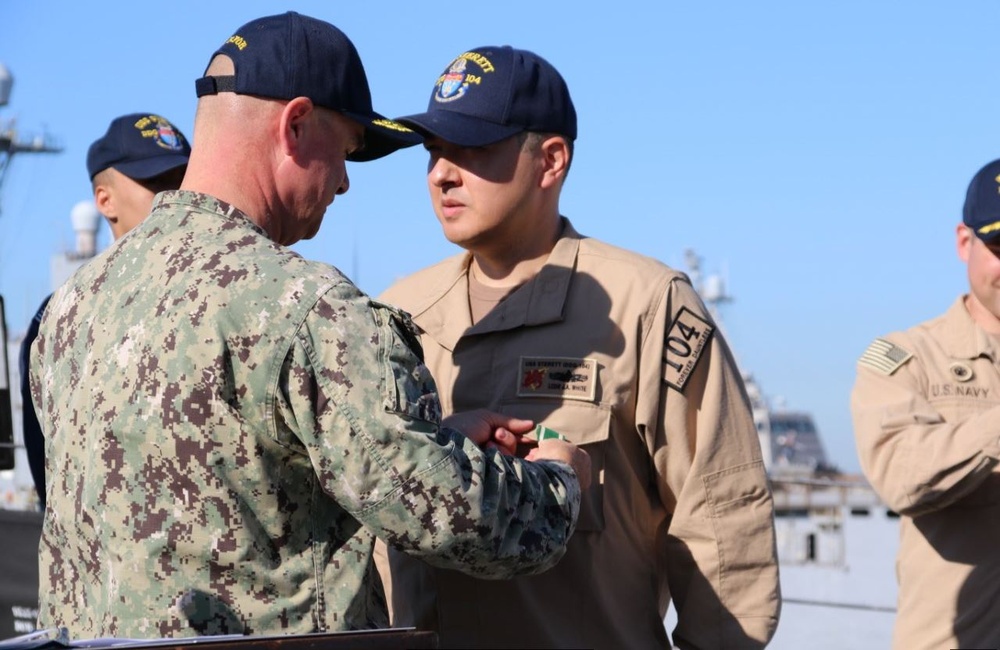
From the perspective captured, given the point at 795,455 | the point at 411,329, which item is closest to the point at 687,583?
the point at 411,329

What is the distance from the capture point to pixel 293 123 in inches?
93.4

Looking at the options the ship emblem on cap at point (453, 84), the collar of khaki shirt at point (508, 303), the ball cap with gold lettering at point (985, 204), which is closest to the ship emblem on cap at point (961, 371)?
the ball cap with gold lettering at point (985, 204)

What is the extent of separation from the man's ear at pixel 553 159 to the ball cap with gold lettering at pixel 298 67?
2.36 feet

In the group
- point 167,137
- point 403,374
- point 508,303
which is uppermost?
point 167,137

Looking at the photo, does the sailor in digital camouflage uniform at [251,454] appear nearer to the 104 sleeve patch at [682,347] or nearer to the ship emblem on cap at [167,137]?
the 104 sleeve patch at [682,347]

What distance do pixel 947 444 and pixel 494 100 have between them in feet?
4.58

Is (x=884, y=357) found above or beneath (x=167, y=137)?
beneath

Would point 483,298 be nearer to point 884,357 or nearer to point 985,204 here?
point 884,357

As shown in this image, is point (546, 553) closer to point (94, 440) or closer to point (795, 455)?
point (94, 440)

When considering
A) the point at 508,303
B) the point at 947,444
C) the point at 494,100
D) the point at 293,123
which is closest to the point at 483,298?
the point at 508,303

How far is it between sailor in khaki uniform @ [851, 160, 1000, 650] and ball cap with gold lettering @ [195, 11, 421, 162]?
5.61 ft

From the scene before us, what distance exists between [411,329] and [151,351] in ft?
1.35

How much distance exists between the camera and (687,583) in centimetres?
300

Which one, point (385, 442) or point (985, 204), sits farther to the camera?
point (985, 204)
